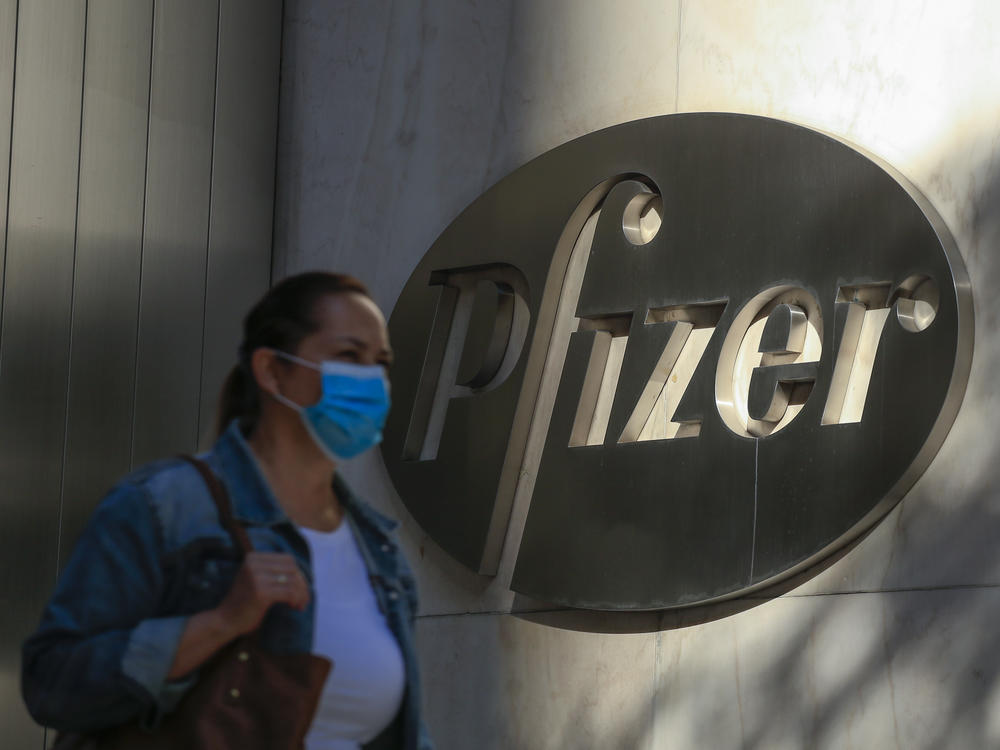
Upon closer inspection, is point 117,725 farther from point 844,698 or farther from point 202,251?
point 202,251

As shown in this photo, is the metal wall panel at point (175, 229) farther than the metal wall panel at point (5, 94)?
Yes

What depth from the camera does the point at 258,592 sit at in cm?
200

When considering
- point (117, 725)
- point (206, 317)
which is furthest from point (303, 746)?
point (206, 317)

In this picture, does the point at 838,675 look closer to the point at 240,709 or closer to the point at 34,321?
the point at 240,709

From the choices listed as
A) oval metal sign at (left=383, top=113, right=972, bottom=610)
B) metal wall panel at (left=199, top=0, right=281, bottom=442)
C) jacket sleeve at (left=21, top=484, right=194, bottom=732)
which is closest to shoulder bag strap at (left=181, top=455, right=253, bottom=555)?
jacket sleeve at (left=21, top=484, right=194, bottom=732)

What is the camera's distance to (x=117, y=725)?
6.65ft

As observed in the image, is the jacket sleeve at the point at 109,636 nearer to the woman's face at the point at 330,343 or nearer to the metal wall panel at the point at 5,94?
the woman's face at the point at 330,343

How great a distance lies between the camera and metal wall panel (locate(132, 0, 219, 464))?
5867mm

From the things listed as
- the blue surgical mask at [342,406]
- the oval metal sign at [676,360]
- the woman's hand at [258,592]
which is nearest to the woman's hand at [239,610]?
the woman's hand at [258,592]

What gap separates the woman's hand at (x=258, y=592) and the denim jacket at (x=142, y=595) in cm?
6

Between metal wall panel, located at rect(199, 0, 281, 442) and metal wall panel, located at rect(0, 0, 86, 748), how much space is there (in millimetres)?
745

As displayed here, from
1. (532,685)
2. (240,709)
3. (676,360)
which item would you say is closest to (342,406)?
(240,709)

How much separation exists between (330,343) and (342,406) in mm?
99

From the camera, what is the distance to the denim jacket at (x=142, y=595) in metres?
1.97
